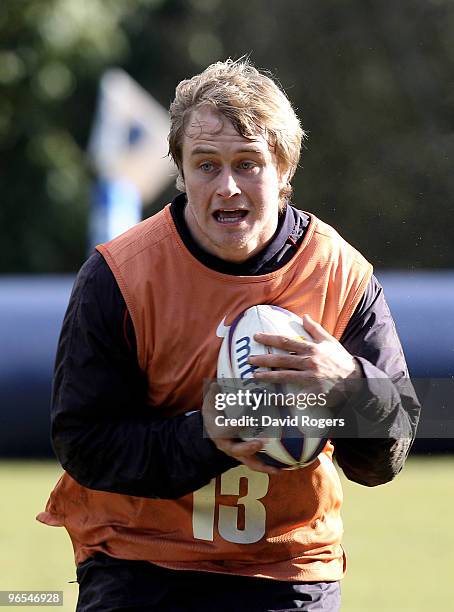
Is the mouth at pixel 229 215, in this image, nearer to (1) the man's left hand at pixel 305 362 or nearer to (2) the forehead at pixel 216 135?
(2) the forehead at pixel 216 135

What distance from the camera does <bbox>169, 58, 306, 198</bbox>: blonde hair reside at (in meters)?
2.91

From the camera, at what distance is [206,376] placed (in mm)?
2965

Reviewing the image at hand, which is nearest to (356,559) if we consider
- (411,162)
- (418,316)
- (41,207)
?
(418,316)

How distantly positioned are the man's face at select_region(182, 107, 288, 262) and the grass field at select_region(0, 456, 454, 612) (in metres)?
2.58

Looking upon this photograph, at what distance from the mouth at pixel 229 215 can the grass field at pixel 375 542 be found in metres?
2.60

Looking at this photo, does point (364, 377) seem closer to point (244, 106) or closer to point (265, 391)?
point (265, 391)

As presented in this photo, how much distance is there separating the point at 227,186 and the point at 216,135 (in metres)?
0.13

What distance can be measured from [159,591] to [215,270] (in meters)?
0.76

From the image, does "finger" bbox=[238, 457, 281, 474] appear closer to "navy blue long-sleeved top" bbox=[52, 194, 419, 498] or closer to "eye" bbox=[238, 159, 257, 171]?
"navy blue long-sleeved top" bbox=[52, 194, 419, 498]

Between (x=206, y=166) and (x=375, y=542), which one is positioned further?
(x=375, y=542)

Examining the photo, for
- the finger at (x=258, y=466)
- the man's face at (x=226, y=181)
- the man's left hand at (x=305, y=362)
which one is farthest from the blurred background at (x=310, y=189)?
the finger at (x=258, y=466)

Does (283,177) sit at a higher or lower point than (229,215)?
higher

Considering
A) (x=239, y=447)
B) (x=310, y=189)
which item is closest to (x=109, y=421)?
(x=239, y=447)

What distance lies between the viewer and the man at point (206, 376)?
9.51 ft
